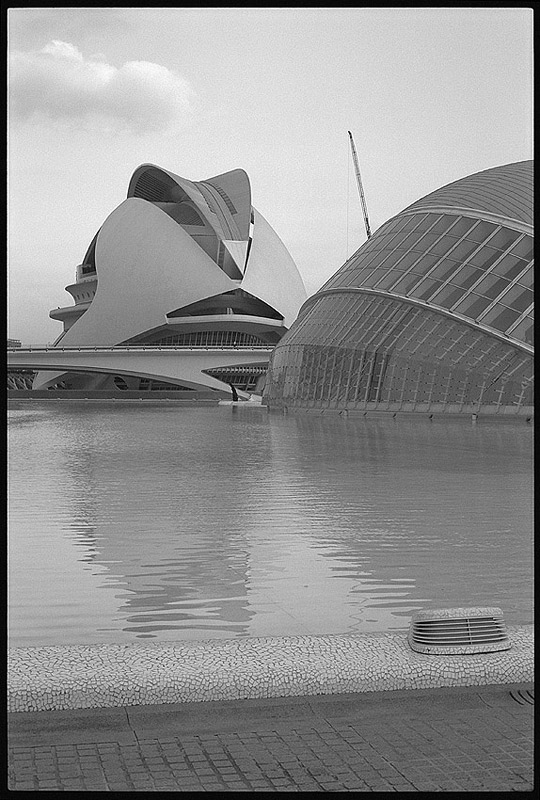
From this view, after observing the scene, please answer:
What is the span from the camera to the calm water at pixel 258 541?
525 centimetres

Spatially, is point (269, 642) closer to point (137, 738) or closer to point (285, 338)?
point (137, 738)

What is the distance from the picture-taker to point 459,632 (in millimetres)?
4043

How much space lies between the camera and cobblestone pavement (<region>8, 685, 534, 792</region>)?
286cm

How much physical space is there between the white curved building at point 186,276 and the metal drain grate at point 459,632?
73705 millimetres

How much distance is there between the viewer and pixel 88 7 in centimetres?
266

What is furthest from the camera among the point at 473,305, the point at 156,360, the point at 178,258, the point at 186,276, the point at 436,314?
the point at 186,276

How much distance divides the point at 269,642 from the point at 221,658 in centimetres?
34

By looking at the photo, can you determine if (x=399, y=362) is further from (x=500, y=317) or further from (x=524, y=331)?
(x=524, y=331)

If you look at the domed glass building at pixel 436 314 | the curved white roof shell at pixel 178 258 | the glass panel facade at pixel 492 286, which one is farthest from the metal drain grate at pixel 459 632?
the curved white roof shell at pixel 178 258

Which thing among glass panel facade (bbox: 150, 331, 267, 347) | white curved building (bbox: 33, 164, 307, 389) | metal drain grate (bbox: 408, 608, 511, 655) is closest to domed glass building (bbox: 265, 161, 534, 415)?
metal drain grate (bbox: 408, 608, 511, 655)

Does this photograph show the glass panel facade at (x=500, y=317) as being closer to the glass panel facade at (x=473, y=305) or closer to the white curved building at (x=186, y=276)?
the glass panel facade at (x=473, y=305)

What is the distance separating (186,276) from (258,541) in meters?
74.5

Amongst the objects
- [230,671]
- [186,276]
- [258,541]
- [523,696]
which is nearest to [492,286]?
[258,541]

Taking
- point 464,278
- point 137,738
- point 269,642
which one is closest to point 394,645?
point 269,642
